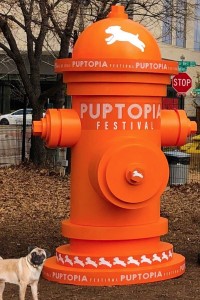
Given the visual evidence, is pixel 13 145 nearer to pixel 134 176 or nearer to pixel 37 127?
pixel 37 127

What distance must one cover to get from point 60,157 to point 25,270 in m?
12.9

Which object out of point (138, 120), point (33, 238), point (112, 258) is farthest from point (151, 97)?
point (33, 238)

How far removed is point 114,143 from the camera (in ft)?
24.0

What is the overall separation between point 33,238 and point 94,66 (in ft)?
11.3

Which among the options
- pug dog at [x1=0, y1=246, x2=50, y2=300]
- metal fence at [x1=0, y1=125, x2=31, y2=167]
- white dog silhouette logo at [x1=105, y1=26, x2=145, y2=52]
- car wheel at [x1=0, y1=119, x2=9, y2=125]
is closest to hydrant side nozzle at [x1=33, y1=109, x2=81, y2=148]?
white dog silhouette logo at [x1=105, y1=26, x2=145, y2=52]

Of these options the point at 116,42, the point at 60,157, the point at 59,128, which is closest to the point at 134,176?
the point at 59,128

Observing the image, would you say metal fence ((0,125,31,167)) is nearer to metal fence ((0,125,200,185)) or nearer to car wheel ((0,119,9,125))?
metal fence ((0,125,200,185))

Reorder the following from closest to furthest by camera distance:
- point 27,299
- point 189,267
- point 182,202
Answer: point 27,299
point 189,267
point 182,202

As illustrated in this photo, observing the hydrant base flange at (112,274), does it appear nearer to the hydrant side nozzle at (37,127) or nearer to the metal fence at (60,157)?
the hydrant side nozzle at (37,127)

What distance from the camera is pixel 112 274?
7188 millimetres

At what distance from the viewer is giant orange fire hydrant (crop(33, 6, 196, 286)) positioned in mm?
7223

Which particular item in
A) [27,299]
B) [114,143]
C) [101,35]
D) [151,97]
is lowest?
[27,299]

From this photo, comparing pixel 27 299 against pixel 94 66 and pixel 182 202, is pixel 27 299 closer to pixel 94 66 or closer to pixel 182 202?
pixel 94 66

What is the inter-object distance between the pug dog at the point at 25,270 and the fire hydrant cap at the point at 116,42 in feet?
7.15
